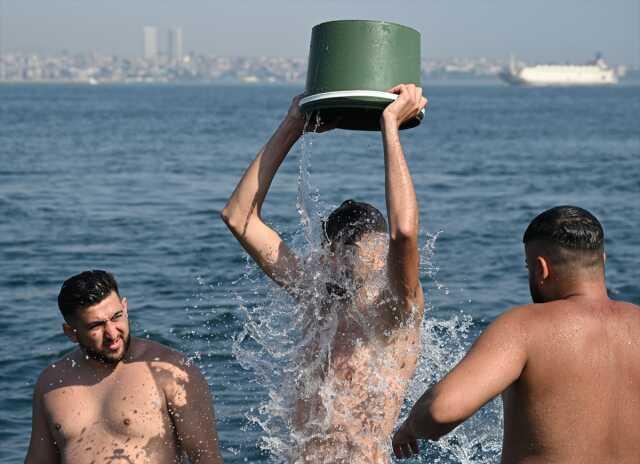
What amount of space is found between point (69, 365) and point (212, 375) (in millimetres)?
5999

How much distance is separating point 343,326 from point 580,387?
4.64 feet

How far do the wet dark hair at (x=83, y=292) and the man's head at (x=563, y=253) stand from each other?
197 cm

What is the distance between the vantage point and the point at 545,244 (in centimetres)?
394

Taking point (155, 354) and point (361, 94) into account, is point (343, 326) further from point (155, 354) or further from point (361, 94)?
point (361, 94)

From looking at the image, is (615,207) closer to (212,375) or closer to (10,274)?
(10,274)

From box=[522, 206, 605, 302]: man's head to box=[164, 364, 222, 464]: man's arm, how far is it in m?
1.72

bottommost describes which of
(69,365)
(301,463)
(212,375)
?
(212,375)

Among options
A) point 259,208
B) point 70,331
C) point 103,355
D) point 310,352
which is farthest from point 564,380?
point 70,331

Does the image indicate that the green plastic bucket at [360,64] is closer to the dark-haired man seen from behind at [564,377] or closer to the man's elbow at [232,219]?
the man's elbow at [232,219]

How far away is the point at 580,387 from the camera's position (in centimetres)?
378

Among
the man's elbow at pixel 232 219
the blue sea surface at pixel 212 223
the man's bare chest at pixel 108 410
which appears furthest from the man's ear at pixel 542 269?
the blue sea surface at pixel 212 223

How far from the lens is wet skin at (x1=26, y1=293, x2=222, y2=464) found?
4.93 m

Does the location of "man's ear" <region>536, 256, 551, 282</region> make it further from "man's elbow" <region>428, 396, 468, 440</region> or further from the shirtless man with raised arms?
the shirtless man with raised arms

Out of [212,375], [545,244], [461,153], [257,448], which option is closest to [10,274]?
[212,375]
